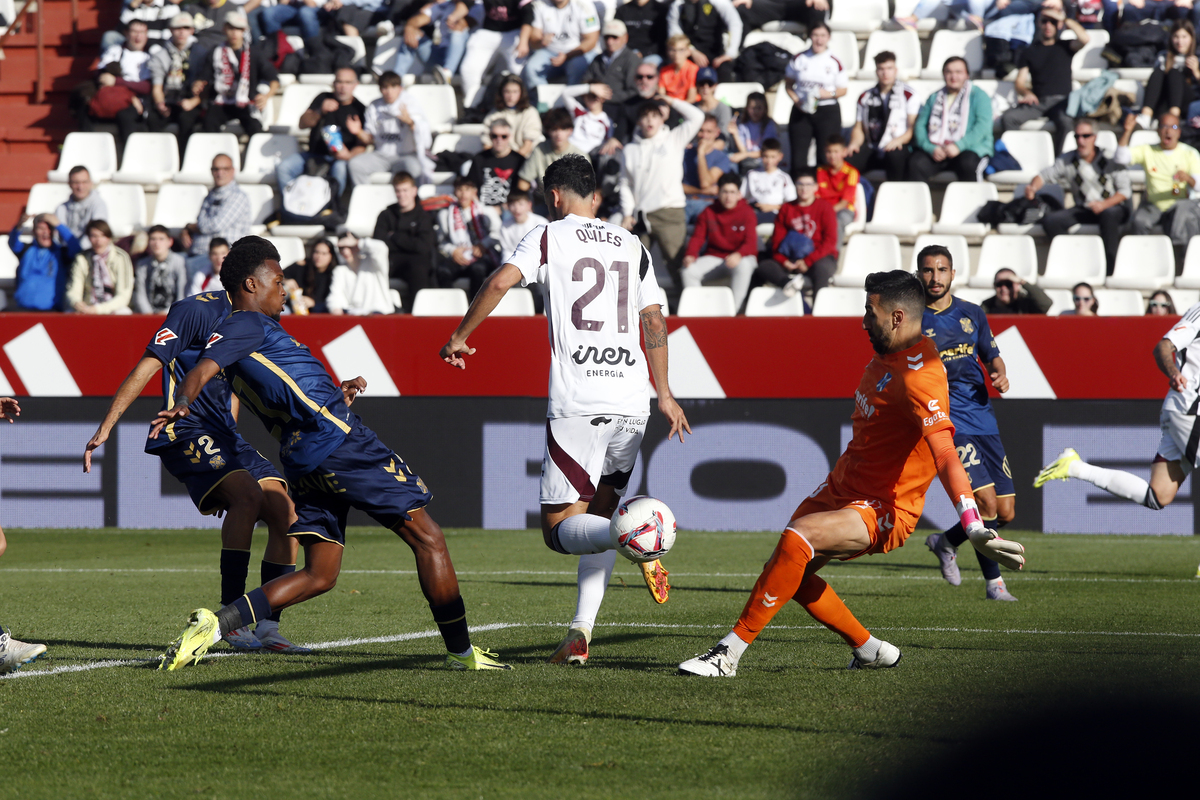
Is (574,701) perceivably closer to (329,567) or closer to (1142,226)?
(329,567)

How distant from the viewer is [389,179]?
1828cm

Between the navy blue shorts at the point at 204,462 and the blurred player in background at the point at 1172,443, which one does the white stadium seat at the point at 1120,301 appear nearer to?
the blurred player in background at the point at 1172,443

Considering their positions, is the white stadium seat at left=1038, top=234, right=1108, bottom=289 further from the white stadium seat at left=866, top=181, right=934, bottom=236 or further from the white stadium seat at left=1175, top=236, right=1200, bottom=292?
the white stadium seat at left=866, top=181, right=934, bottom=236

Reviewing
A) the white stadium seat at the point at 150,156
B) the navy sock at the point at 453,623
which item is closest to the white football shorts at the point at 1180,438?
the navy sock at the point at 453,623

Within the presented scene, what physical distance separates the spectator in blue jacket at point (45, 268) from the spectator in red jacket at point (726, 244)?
7182 mm

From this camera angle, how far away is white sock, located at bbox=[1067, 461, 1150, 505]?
10.3 meters

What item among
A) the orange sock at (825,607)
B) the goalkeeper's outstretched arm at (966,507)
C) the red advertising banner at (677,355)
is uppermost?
the goalkeeper's outstretched arm at (966,507)

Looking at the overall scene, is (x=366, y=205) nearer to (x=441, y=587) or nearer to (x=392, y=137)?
(x=392, y=137)

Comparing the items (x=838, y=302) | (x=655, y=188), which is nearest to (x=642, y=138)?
(x=655, y=188)

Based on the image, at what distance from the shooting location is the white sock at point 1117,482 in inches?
407

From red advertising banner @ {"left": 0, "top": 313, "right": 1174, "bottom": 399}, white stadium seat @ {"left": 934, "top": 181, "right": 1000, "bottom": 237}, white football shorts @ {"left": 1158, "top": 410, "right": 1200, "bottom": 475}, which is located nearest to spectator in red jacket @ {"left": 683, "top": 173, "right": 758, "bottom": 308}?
red advertising banner @ {"left": 0, "top": 313, "right": 1174, "bottom": 399}

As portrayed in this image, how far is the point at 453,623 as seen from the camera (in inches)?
231

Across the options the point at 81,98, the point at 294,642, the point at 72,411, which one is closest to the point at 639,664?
the point at 294,642

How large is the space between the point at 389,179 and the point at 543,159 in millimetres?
2573
